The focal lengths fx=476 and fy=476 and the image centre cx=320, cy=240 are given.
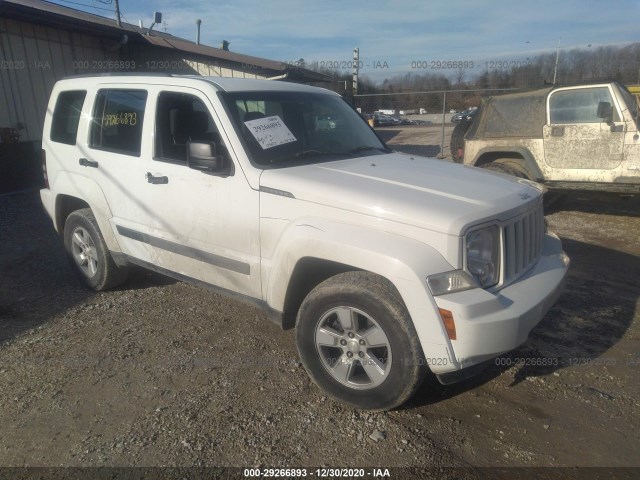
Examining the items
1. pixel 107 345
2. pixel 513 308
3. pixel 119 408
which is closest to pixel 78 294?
pixel 107 345

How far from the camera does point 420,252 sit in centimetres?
256

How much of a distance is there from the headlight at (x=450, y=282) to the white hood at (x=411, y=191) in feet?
0.75

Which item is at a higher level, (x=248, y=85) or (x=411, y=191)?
(x=248, y=85)

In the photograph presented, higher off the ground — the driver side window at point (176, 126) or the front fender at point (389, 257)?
the driver side window at point (176, 126)

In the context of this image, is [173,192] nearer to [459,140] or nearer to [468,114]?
[459,140]

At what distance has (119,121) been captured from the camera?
4164 millimetres

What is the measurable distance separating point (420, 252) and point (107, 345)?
2639mm

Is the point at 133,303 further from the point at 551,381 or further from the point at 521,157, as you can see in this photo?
the point at 521,157

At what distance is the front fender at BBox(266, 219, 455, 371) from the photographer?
98.1 inches

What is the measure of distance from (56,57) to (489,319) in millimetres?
11757

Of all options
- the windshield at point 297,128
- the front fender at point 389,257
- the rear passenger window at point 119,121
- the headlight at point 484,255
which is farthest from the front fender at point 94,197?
the headlight at point 484,255

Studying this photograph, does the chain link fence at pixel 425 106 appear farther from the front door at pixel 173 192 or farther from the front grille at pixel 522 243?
the front door at pixel 173 192

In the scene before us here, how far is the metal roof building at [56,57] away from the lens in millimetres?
9734

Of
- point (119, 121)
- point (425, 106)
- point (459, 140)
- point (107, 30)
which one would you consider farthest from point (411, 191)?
point (425, 106)
